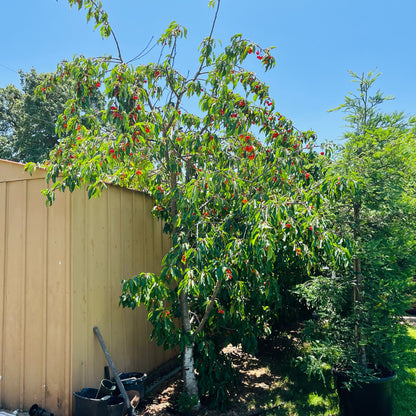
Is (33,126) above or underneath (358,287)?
above

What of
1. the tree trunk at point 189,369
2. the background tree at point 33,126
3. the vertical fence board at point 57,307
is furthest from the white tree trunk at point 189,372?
the background tree at point 33,126

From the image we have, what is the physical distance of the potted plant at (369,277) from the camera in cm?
276

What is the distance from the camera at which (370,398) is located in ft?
8.80

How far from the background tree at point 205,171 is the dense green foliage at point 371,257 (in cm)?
30

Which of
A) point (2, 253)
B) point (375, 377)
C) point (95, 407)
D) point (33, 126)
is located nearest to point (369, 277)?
point (375, 377)

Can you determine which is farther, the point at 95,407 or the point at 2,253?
the point at 2,253

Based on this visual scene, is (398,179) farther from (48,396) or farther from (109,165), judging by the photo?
(48,396)

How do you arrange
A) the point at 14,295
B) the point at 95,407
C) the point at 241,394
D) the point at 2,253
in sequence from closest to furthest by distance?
the point at 95,407, the point at 14,295, the point at 2,253, the point at 241,394

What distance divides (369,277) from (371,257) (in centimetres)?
24

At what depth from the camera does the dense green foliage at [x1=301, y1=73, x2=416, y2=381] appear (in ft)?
9.22

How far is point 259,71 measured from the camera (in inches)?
131

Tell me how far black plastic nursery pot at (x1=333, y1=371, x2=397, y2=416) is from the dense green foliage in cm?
10

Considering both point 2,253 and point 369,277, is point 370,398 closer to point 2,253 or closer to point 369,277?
point 369,277

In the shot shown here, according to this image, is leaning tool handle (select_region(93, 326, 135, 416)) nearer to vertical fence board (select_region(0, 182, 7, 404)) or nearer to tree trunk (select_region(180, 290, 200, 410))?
tree trunk (select_region(180, 290, 200, 410))
